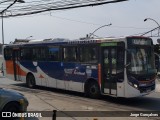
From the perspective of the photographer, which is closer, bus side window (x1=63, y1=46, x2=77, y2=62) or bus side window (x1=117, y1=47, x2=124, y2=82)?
bus side window (x1=117, y1=47, x2=124, y2=82)

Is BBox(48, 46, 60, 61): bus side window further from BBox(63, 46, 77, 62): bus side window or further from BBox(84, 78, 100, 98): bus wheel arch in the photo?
→ BBox(84, 78, 100, 98): bus wheel arch

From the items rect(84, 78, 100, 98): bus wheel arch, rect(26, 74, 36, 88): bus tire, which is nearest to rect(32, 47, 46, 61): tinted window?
rect(26, 74, 36, 88): bus tire

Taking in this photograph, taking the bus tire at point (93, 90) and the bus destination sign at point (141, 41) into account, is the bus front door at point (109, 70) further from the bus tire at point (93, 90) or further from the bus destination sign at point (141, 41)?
the bus destination sign at point (141, 41)

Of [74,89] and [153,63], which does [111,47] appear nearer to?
[153,63]

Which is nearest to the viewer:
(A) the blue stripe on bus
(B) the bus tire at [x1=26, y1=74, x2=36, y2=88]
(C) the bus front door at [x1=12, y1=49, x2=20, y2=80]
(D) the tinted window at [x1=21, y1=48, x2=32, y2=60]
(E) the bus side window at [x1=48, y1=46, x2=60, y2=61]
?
(A) the blue stripe on bus

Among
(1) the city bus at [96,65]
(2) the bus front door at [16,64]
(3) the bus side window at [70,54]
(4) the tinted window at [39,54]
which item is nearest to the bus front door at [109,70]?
(1) the city bus at [96,65]

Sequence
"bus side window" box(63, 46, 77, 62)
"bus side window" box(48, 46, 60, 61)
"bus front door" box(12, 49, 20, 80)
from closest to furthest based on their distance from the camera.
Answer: "bus side window" box(63, 46, 77, 62), "bus side window" box(48, 46, 60, 61), "bus front door" box(12, 49, 20, 80)

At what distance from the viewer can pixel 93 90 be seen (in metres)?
15.9

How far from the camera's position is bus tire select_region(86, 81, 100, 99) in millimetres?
A: 15700

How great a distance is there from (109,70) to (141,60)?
4.64 ft

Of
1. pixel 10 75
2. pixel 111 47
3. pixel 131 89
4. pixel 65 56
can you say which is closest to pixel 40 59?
pixel 65 56

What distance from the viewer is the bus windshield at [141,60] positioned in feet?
46.3

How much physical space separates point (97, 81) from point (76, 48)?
2.13 m

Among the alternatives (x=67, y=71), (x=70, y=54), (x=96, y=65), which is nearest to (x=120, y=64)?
(x=96, y=65)
